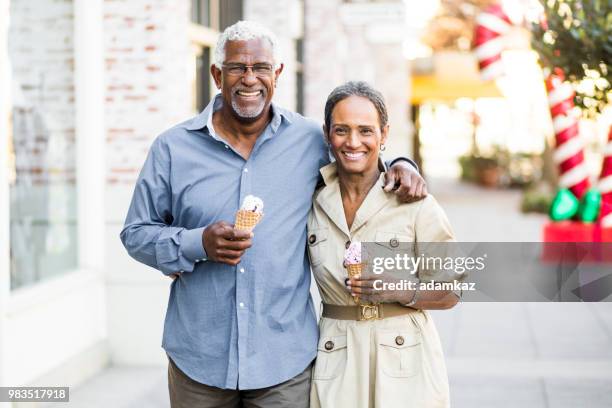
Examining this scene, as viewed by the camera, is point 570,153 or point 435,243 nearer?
point 435,243

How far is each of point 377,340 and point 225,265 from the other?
57 cm

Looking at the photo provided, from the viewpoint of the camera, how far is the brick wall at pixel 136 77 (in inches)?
261

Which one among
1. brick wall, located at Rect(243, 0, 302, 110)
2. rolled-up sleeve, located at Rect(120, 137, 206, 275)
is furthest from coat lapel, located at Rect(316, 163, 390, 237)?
brick wall, located at Rect(243, 0, 302, 110)

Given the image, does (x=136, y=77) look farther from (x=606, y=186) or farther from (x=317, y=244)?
(x=606, y=186)

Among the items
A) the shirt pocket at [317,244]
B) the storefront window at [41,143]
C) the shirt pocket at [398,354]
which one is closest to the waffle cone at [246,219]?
the shirt pocket at [317,244]

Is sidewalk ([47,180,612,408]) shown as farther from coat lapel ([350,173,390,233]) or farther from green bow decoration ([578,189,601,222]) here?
coat lapel ([350,173,390,233])

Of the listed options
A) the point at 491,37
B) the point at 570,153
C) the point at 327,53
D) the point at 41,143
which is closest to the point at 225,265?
the point at 41,143

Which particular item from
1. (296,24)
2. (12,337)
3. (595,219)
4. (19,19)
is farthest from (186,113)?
(595,219)

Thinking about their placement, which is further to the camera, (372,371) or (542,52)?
(542,52)

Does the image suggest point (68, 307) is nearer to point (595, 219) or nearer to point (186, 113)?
point (186, 113)

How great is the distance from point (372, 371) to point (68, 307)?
3733mm

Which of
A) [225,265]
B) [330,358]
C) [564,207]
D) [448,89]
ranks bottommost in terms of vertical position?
[564,207]

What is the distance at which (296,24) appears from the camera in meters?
Result: 11.9

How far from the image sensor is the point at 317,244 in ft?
10.1
